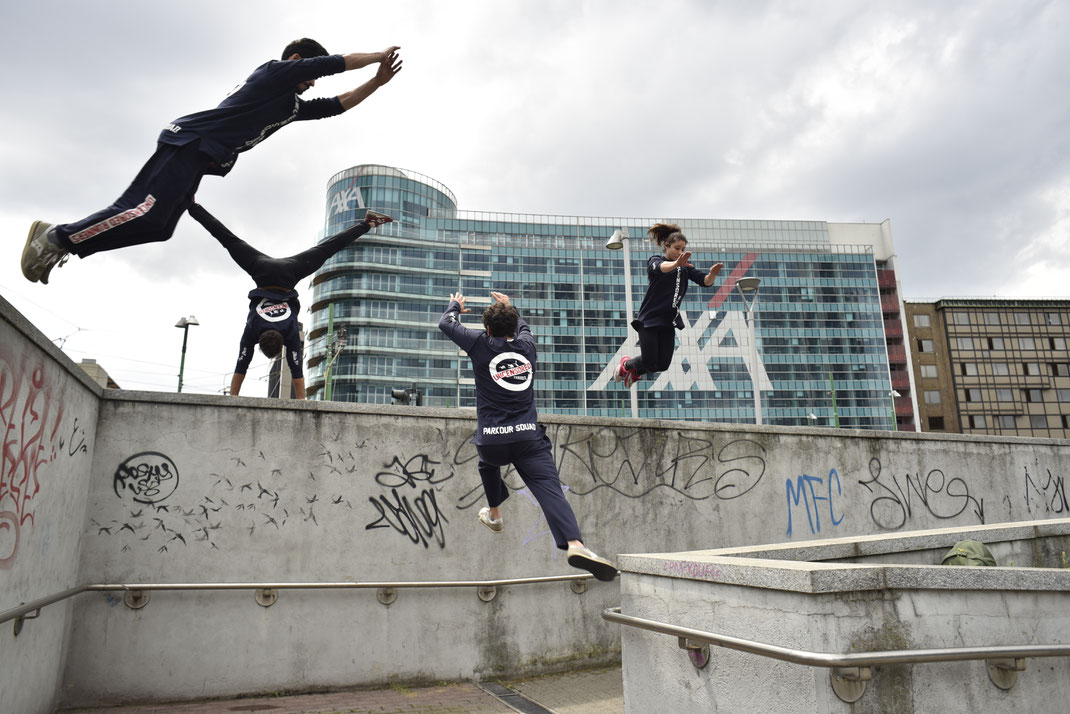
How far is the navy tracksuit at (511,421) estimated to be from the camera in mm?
5266

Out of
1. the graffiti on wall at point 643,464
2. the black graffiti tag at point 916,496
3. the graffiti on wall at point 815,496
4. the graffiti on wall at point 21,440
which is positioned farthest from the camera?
the black graffiti tag at point 916,496

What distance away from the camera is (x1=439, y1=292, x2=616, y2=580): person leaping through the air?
521cm

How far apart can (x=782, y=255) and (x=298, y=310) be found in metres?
95.2

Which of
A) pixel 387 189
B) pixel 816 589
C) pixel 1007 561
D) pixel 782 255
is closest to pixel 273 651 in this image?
pixel 816 589

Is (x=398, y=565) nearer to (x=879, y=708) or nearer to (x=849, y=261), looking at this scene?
(x=879, y=708)

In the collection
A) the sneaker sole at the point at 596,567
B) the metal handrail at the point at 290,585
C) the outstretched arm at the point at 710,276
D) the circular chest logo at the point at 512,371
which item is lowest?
the metal handrail at the point at 290,585

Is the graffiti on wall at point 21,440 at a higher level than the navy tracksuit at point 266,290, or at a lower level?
lower

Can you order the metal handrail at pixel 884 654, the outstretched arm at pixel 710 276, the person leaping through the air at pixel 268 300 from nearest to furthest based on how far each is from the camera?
the metal handrail at pixel 884 654 < the outstretched arm at pixel 710 276 < the person leaping through the air at pixel 268 300

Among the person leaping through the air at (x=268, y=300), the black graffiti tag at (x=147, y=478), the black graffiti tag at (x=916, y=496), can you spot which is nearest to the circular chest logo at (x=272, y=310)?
the person leaping through the air at (x=268, y=300)

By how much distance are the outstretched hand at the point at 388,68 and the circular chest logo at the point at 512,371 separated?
8.48 ft

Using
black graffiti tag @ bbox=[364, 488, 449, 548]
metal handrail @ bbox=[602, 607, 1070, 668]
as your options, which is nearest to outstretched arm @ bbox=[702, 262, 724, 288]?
black graffiti tag @ bbox=[364, 488, 449, 548]

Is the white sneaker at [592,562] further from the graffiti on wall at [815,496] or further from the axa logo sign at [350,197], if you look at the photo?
the axa logo sign at [350,197]

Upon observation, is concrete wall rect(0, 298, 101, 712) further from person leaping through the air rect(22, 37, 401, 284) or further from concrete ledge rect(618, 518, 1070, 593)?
concrete ledge rect(618, 518, 1070, 593)

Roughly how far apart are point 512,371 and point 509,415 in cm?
39
